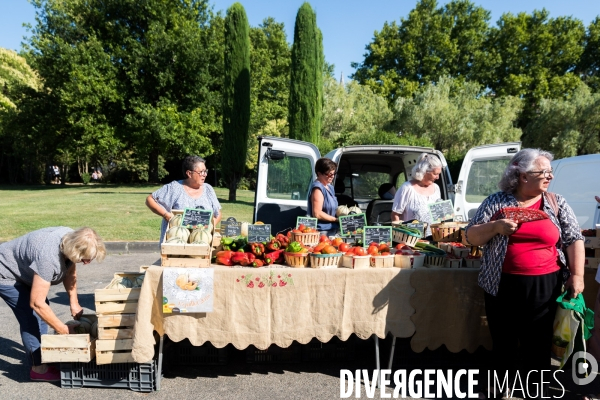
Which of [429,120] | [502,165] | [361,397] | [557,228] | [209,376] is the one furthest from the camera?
[429,120]

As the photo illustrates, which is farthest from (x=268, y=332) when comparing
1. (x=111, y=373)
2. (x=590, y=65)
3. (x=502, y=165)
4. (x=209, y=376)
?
(x=590, y=65)

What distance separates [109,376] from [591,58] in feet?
140

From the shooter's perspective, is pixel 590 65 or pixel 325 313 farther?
pixel 590 65

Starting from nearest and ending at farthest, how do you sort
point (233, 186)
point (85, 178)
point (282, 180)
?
point (282, 180)
point (233, 186)
point (85, 178)

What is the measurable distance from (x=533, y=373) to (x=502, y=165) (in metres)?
3.93

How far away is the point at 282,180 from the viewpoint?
6293mm

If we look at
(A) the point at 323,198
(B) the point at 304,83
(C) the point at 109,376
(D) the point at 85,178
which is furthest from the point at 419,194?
(D) the point at 85,178

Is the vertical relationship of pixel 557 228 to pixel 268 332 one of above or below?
above

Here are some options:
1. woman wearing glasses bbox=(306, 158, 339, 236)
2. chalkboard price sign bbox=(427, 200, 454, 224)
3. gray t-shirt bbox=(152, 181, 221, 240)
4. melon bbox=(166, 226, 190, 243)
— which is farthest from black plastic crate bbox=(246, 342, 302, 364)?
chalkboard price sign bbox=(427, 200, 454, 224)

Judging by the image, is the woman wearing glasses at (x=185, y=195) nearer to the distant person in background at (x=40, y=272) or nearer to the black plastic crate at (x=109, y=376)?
the distant person in background at (x=40, y=272)

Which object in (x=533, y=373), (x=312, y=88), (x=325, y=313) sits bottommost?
(x=533, y=373)

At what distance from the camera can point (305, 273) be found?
138 inches

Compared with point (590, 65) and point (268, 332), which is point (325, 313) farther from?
point (590, 65)

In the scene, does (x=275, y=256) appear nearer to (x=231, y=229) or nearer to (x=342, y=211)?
(x=231, y=229)
